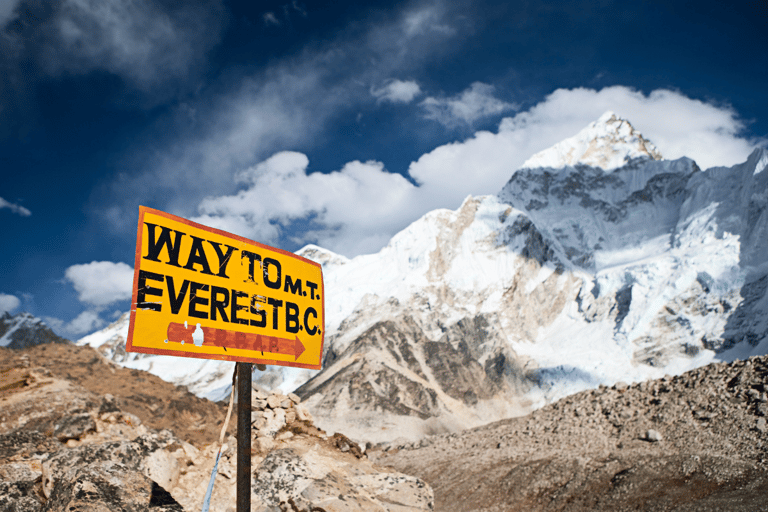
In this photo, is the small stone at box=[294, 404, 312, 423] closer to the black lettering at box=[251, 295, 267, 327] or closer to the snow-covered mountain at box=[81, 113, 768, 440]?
the black lettering at box=[251, 295, 267, 327]

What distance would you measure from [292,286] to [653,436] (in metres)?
16.6

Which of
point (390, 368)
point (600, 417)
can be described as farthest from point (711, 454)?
point (390, 368)

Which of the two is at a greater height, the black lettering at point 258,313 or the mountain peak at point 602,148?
the mountain peak at point 602,148

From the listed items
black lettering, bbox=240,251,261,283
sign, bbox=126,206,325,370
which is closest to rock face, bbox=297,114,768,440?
sign, bbox=126,206,325,370

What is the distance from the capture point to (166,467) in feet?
29.7

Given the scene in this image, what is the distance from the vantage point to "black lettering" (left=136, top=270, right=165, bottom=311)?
3673mm

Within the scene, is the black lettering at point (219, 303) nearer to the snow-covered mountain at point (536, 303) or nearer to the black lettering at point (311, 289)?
the black lettering at point (311, 289)

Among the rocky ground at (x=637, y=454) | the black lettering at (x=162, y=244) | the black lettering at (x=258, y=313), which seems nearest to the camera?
the black lettering at (x=162, y=244)

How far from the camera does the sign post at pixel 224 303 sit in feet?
12.3

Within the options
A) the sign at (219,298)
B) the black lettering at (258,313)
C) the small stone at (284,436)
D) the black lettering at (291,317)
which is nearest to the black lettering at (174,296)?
the sign at (219,298)

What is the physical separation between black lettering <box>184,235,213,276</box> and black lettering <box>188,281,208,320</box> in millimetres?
142

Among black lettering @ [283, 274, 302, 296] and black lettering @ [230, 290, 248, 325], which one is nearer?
black lettering @ [230, 290, 248, 325]

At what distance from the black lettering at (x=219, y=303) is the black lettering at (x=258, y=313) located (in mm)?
276

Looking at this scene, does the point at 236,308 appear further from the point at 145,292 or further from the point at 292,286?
the point at 145,292
